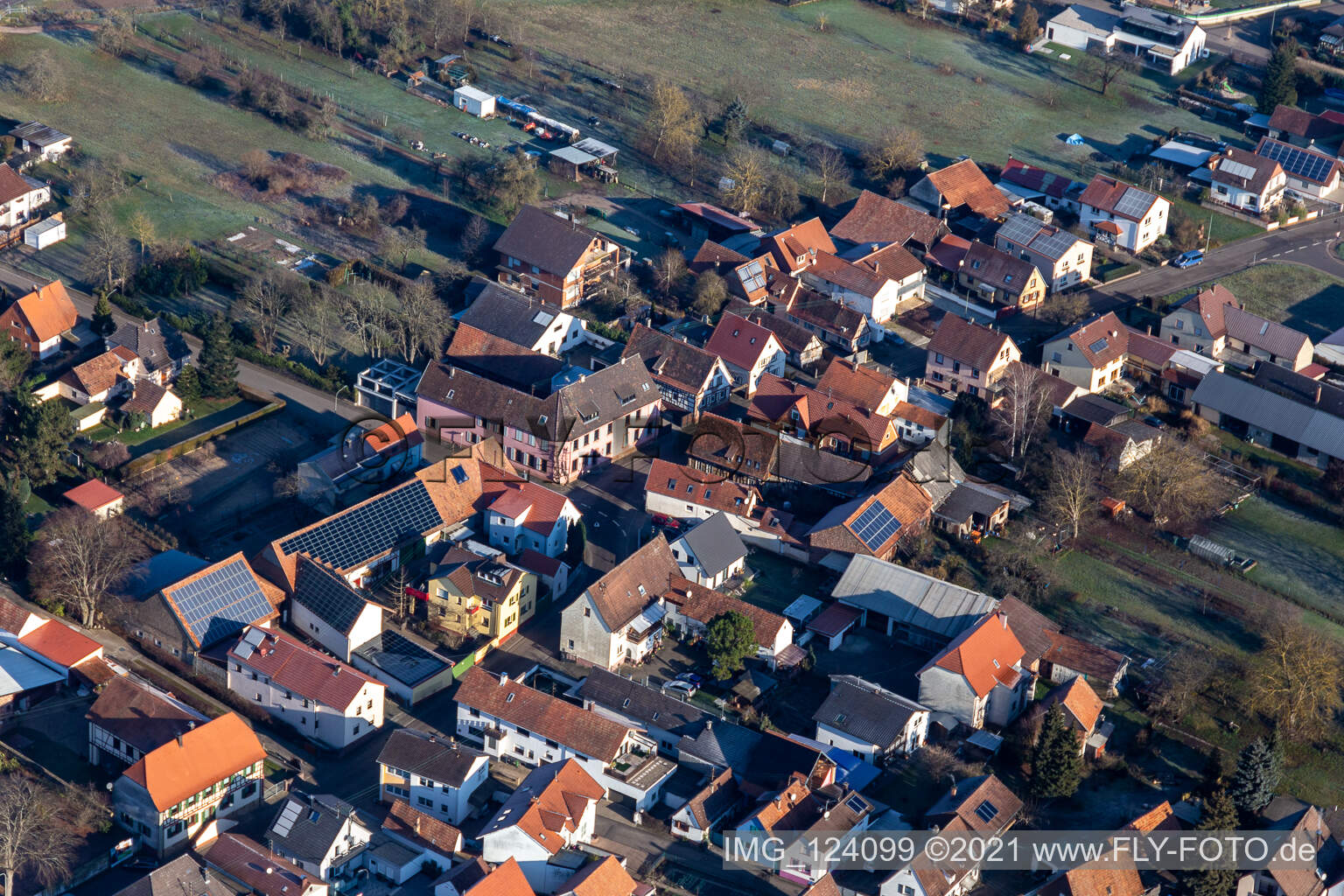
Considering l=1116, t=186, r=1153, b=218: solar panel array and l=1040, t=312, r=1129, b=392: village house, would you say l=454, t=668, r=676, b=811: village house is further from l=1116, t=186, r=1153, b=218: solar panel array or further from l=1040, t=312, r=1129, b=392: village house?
l=1116, t=186, r=1153, b=218: solar panel array

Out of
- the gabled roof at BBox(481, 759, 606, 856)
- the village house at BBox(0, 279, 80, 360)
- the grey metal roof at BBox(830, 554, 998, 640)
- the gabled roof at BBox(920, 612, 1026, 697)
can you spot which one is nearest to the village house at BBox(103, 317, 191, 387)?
the village house at BBox(0, 279, 80, 360)

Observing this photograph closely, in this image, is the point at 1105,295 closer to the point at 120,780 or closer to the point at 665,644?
the point at 665,644

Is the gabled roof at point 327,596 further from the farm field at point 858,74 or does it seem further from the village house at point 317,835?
the farm field at point 858,74

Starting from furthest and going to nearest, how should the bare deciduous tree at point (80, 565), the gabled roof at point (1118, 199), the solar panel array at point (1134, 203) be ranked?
the gabled roof at point (1118, 199) → the solar panel array at point (1134, 203) → the bare deciduous tree at point (80, 565)

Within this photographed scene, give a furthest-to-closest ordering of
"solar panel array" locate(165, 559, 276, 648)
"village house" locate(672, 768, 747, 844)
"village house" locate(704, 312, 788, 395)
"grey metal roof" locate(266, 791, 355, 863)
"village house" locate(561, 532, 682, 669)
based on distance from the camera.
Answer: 1. "village house" locate(704, 312, 788, 395)
2. "village house" locate(561, 532, 682, 669)
3. "solar panel array" locate(165, 559, 276, 648)
4. "village house" locate(672, 768, 747, 844)
5. "grey metal roof" locate(266, 791, 355, 863)

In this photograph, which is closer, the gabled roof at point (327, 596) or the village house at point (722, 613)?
the gabled roof at point (327, 596)

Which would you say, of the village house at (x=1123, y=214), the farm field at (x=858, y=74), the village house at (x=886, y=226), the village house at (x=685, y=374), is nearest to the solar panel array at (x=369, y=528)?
the village house at (x=685, y=374)

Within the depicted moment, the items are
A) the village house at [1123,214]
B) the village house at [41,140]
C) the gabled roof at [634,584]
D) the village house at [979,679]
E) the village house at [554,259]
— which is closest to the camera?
the village house at [979,679]
